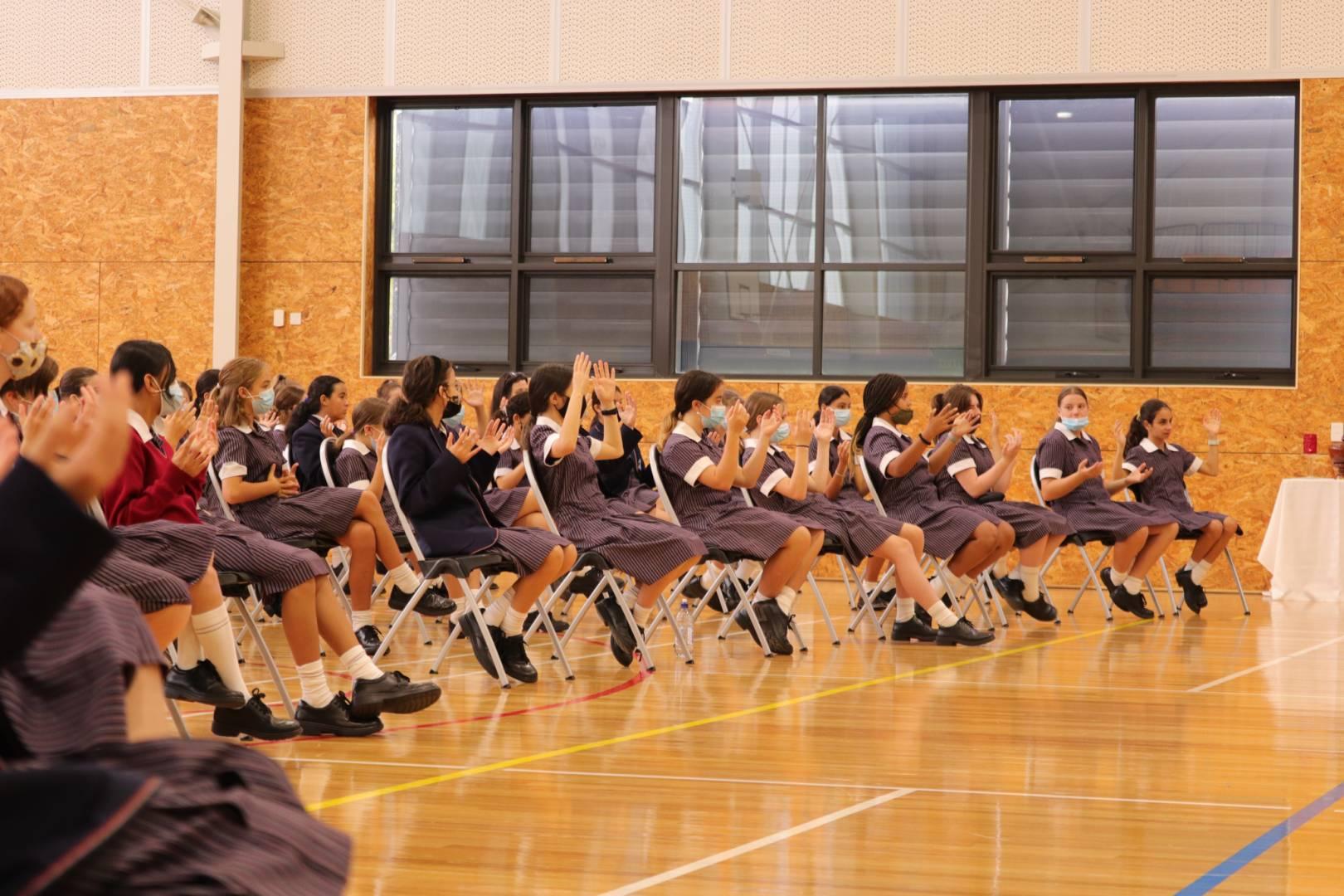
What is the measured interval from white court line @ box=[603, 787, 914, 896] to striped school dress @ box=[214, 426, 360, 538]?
119 inches

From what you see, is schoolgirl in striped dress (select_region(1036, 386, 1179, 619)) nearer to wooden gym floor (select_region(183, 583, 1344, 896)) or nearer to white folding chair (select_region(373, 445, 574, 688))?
wooden gym floor (select_region(183, 583, 1344, 896))

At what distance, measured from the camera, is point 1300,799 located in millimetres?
3875

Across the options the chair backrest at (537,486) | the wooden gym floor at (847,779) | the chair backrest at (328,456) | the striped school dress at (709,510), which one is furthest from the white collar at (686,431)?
the chair backrest at (328,456)

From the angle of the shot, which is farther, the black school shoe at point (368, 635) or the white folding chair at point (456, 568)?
the black school shoe at point (368, 635)

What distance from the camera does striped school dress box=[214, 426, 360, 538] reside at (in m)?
5.96

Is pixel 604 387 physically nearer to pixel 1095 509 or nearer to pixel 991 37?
pixel 1095 509

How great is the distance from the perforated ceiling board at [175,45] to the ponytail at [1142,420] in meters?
7.40

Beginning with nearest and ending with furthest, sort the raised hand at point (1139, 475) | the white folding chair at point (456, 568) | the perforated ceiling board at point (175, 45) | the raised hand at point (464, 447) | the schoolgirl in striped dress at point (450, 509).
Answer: the white folding chair at point (456, 568) → the schoolgirl in striped dress at point (450, 509) → the raised hand at point (464, 447) → the raised hand at point (1139, 475) → the perforated ceiling board at point (175, 45)

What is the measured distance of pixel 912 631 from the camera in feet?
25.5

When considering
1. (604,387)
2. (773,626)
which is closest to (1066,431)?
(773,626)

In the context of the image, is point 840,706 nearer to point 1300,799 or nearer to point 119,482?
point 1300,799

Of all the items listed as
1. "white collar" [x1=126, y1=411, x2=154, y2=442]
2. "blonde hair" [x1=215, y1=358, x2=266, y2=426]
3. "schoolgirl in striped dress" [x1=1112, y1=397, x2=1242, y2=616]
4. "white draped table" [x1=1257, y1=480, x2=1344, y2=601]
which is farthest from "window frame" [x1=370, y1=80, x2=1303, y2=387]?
"white collar" [x1=126, y1=411, x2=154, y2=442]

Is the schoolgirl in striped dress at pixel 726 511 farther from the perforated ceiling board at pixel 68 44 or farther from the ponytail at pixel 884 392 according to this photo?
the perforated ceiling board at pixel 68 44

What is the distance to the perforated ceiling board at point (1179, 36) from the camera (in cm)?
1123
